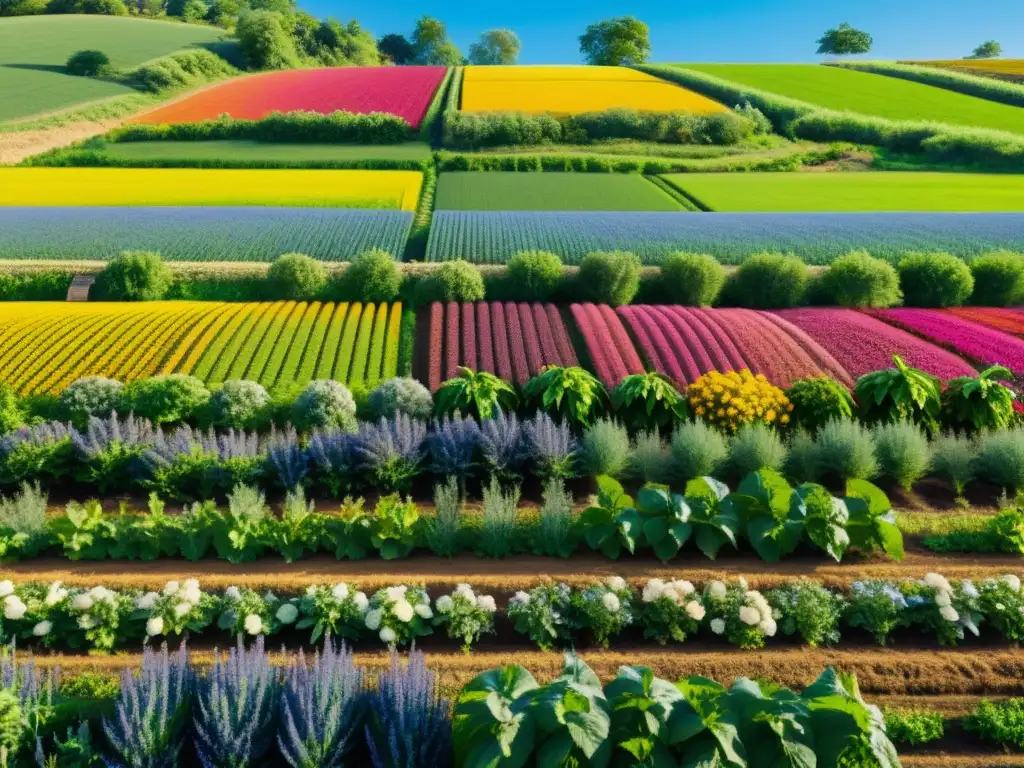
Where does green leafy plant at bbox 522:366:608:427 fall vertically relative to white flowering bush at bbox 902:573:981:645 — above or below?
above

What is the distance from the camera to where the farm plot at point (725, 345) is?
1421 centimetres

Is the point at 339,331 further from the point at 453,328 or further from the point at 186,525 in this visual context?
the point at 186,525

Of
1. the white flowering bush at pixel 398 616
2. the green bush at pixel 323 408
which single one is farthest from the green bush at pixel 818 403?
the white flowering bush at pixel 398 616

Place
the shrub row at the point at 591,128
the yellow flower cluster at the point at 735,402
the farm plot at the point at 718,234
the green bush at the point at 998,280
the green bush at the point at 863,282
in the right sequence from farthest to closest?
1. the shrub row at the point at 591,128
2. the farm plot at the point at 718,234
3. the green bush at the point at 998,280
4. the green bush at the point at 863,282
5. the yellow flower cluster at the point at 735,402

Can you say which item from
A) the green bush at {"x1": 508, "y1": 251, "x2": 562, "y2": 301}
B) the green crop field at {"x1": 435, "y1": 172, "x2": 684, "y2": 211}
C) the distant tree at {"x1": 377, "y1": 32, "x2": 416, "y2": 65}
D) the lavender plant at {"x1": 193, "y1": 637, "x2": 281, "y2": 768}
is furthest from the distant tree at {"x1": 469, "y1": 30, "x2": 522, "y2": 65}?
the lavender plant at {"x1": 193, "y1": 637, "x2": 281, "y2": 768}

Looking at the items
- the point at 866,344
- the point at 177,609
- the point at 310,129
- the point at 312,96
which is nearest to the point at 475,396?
the point at 177,609

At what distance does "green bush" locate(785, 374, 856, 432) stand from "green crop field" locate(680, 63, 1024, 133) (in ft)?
163

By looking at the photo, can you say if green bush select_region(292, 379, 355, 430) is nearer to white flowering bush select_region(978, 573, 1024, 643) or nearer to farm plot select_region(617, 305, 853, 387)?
farm plot select_region(617, 305, 853, 387)

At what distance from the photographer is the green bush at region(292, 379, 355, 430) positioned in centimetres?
1155

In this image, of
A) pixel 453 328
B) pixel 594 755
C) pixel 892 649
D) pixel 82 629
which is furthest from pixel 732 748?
pixel 453 328

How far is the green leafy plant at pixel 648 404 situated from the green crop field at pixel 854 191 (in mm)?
Result: 21649

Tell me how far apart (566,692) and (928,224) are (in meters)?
27.2

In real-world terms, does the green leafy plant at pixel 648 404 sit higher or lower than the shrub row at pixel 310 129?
lower

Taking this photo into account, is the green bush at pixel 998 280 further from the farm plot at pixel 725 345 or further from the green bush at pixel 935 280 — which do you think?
the farm plot at pixel 725 345
